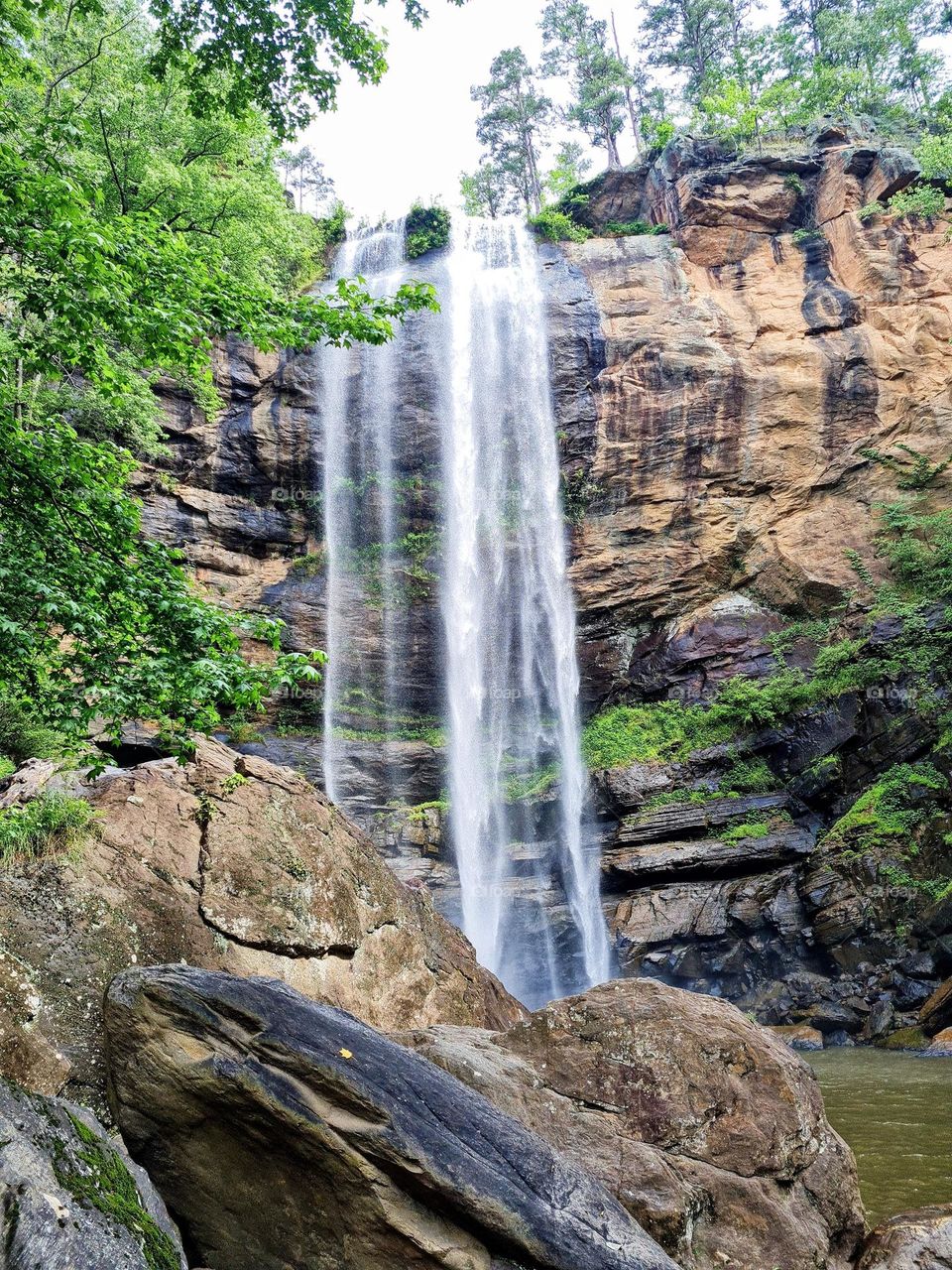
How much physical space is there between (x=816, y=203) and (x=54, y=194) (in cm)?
2484

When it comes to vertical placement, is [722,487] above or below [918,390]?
below

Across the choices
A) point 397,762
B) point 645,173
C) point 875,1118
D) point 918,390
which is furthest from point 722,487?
point 875,1118

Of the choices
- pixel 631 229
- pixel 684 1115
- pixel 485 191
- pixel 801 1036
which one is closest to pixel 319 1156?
pixel 684 1115

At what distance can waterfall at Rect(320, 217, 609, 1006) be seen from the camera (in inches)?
759

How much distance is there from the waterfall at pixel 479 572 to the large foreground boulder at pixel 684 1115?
12599 mm

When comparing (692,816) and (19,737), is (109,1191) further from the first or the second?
(692,816)

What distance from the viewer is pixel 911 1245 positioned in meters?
4.61

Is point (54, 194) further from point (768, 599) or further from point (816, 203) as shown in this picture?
point (816, 203)

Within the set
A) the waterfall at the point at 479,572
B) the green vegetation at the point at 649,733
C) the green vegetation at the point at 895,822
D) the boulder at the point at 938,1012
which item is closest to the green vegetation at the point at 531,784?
the waterfall at the point at 479,572

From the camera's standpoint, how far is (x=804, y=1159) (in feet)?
16.3

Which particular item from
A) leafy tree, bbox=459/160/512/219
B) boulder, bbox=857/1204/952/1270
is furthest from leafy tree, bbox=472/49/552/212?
boulder, bbox=857/1204/952/1270

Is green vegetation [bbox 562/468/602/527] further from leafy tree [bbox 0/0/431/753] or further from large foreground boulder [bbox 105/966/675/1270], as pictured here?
large foreground boulder [bbox 105/966/675/1270]

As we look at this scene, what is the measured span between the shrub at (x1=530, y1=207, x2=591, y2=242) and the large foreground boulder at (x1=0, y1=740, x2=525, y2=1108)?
77.7 ft

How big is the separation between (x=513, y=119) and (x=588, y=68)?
3.90m
